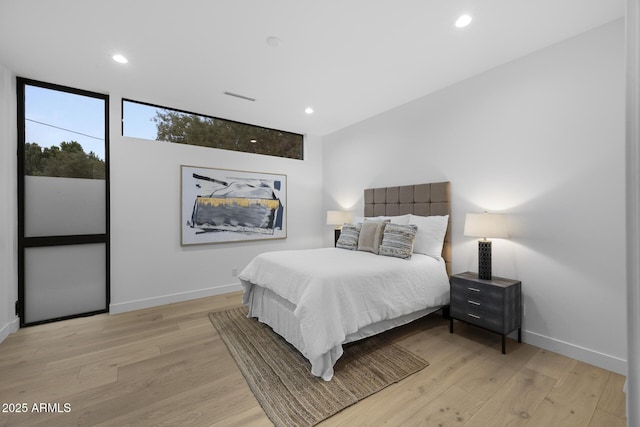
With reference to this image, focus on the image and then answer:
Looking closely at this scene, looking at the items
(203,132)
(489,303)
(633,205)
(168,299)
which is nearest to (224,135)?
(203,132)

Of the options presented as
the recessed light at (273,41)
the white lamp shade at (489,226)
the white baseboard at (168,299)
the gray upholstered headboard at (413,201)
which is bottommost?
the white baseboard at (168,299)

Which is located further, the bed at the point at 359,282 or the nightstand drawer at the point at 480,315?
the nightstand drawer at the point at 480,315

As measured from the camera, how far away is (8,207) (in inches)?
108

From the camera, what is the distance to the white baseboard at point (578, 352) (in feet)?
6.76

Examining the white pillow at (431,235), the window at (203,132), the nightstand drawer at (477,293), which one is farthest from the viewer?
the window at (203,132)

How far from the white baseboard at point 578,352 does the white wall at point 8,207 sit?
5008mm

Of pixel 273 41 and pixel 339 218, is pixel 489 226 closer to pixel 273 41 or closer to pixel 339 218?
pixel 339 218

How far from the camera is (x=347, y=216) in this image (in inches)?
172

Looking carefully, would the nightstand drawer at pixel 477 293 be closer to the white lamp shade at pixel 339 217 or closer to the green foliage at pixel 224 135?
the white lamp shade at pixel 339 217

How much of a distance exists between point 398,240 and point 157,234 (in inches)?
121

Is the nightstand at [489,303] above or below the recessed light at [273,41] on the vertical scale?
below

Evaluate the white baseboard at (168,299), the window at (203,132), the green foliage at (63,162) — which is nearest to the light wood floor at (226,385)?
the white baseboard at (168,299)

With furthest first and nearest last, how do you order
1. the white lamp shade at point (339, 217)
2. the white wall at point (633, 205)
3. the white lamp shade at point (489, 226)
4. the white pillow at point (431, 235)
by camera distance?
1. the white lamp shade at point (339, 217)
2. the white pillow at point (431, 235)
3. the white lamp shade at point (489, 226)
4. the white wall at point (633, 205)

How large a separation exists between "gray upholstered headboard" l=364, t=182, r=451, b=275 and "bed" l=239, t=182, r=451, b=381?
0.01 metres
